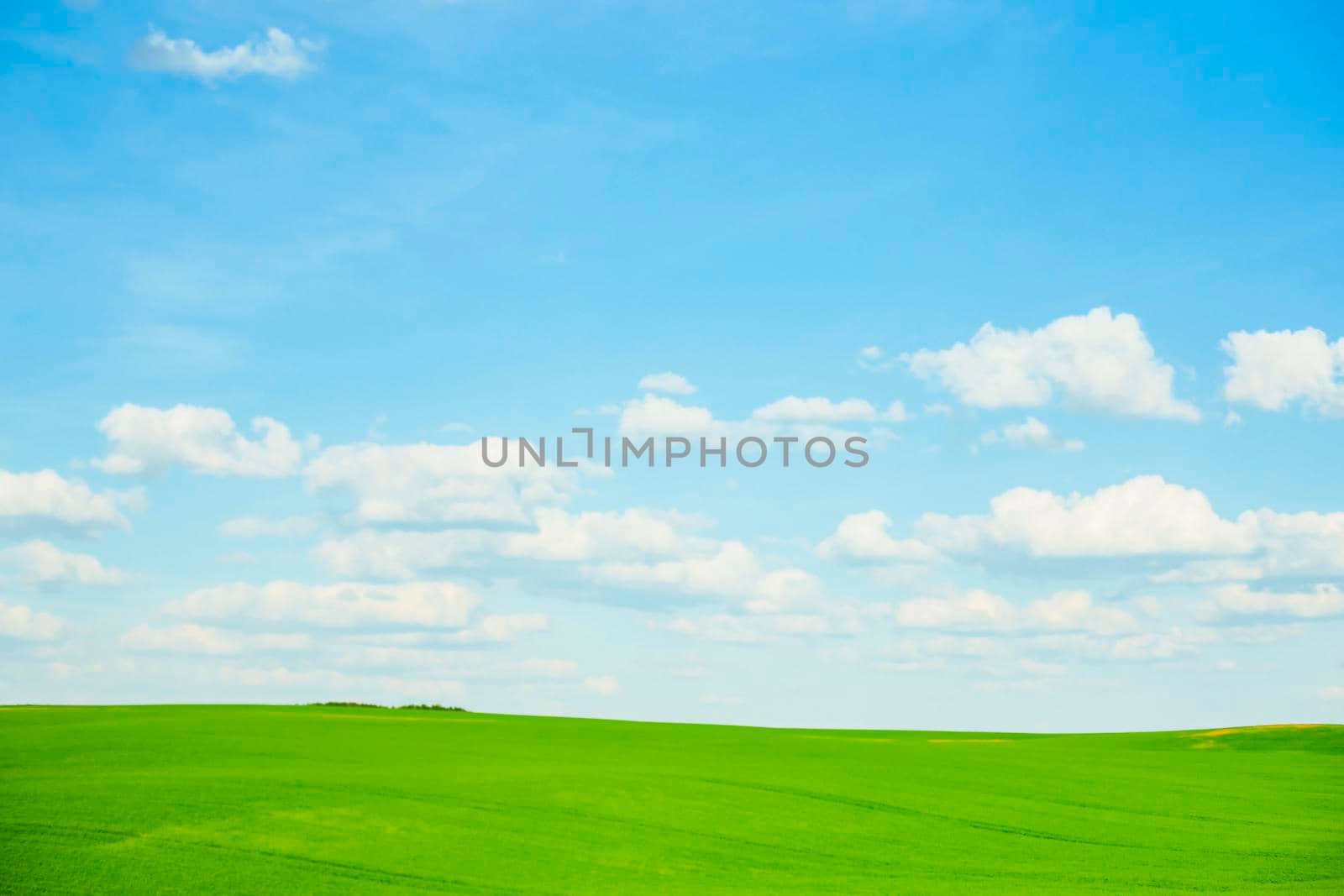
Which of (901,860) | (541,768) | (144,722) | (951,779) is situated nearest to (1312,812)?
(951,779)

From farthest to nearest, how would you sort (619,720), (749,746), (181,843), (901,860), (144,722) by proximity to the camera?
(619,720) → (749,746) → (144,722) → (901,860) → (181,843)

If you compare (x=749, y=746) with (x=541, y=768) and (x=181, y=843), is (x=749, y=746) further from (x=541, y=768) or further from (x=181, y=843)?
(x=181, y=843)

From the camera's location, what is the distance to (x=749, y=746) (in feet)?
139

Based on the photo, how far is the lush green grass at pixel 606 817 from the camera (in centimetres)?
2084

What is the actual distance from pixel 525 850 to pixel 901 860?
7736 millimetres

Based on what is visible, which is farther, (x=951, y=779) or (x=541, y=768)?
(x=951, y=779)

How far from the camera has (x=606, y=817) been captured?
25.7m

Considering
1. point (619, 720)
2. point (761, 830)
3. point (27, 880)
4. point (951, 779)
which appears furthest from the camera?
point (619, 720)

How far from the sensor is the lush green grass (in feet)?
68.4

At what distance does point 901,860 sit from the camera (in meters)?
23.8

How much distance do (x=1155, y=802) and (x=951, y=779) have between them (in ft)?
18.3

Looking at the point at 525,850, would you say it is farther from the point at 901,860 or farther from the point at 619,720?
the point at 619,720

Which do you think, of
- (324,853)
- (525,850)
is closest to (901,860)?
(525,850)

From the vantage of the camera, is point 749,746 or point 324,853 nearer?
point 324,853
